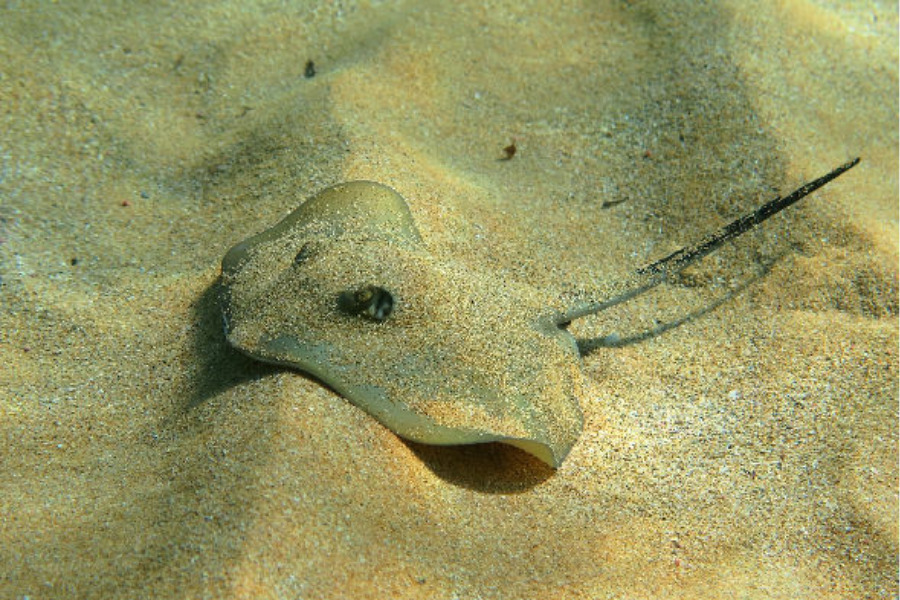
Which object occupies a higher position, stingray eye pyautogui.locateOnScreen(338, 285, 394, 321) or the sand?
stingray eye pyautogui.locateOnScreen(338, 285, 394, 321)

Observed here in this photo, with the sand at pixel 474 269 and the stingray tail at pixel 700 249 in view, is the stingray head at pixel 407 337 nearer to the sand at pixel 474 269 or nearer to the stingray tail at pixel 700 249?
the sand at pixel 474 269

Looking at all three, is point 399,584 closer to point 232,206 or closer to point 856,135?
point 232,206

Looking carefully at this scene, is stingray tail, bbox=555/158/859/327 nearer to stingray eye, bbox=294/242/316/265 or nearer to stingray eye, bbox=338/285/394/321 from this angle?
stingray eye, bbox=338/285/394/321

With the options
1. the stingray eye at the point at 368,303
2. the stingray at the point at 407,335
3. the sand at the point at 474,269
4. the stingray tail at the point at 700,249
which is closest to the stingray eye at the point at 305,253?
the stingray at the point at 407,335

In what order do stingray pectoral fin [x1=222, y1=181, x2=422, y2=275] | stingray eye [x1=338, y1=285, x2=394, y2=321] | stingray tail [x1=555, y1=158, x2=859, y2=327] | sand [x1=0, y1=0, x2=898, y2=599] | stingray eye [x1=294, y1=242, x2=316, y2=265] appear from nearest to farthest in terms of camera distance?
sand [x1=0, y1=0, x2=898, y2=599] → stingray eye [x1=338, y1=285, x2=394, y2=321] → stingray eye [x1=294, y1=242, x2=316, y2=265] → stingray pectoral fin [x1=222, y1=181, x2=422, y2=275] → stingray tail [x1=555, y1=158, x2=859, y2=327]

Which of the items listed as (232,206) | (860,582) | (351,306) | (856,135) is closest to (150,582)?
(351,306)

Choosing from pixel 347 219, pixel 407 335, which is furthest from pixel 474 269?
pixel 407 335

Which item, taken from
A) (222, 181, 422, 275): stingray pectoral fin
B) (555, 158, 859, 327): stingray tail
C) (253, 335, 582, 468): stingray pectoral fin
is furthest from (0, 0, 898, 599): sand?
(222, 181, 422, 275): stingray pectoral fin
